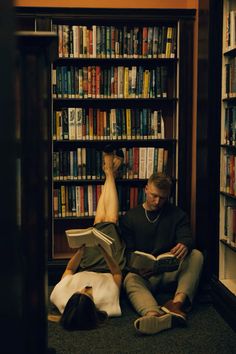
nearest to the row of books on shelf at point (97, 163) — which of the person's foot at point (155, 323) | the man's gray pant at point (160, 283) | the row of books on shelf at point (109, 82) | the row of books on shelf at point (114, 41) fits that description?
the row of books on shelf at point (109, 82)

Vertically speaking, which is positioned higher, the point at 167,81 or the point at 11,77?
the point at 167,81

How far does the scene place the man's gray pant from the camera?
3.10 metres

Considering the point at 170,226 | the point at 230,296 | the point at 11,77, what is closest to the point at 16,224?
the point at 11,77

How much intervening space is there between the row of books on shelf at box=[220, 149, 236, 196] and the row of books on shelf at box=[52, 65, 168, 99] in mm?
850

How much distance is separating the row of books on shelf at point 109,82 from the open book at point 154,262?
1225 millimetres

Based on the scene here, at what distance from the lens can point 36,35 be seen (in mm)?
1093

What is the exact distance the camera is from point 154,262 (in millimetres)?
3219

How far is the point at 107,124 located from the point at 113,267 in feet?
3.68

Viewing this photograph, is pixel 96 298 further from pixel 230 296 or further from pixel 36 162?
pixel 36 162

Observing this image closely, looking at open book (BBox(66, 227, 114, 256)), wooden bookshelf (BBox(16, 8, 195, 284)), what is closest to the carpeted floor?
open book (BBox(66, 227, 114, 256))

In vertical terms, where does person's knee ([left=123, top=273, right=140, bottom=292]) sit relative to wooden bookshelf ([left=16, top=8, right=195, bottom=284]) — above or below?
below

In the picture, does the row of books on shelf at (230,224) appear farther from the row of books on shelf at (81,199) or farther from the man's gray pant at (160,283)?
the row of books on shelf at (81,199)

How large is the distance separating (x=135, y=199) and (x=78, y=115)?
0.75 meters

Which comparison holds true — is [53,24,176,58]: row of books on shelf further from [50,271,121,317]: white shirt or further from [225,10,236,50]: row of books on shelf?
[50,271,121,317]: white shirt
